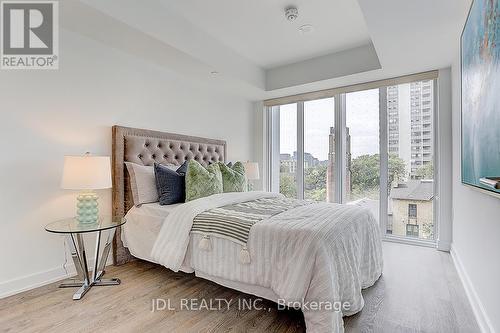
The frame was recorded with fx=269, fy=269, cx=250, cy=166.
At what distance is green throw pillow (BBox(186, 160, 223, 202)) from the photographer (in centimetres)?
276

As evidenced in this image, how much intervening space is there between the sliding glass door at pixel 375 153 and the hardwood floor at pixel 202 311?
4.34 feet

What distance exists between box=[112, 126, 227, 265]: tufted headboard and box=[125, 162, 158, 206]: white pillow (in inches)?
4.3

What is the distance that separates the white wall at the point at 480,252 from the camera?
150 cm

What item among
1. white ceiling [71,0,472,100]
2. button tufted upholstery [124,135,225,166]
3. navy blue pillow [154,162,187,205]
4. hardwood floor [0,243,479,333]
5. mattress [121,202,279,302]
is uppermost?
white ceiling [71,0,472,100]

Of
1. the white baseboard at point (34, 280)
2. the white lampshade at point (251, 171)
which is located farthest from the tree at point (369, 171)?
the white baseboard at point (34, 280)

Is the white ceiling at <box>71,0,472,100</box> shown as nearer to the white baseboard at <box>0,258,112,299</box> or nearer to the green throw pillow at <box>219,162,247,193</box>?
the green throw pillow at <box>219,162,247,193</box>

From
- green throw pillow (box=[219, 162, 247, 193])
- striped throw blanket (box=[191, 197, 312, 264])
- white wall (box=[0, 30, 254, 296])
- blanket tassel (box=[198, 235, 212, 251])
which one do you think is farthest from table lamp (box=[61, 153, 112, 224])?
green throw pillow (box=[219, 162, 247, 193])

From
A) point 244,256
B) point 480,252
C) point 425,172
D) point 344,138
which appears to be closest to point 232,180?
point 244,256

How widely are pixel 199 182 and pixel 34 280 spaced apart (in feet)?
5.29

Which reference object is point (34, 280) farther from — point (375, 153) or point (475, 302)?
point (375, 153)

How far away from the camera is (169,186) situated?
275 cm

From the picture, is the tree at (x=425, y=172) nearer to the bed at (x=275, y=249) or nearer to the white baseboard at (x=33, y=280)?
the bed at (x=275, y=249)

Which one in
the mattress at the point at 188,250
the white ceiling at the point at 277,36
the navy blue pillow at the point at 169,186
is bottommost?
the mattress at the point at 188,250

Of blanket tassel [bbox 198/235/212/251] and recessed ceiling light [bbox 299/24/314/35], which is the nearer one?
blanket tassel [bbox 198/235/212/251]
